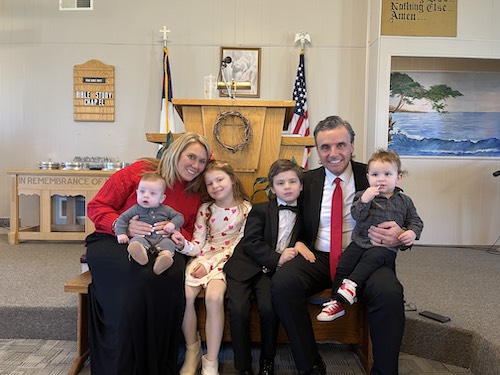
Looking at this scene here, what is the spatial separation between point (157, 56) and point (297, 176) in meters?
3.62

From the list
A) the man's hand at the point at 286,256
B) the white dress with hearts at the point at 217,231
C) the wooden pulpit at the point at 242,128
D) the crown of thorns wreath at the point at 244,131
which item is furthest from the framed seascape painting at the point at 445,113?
the man's hand at the point at 286,256

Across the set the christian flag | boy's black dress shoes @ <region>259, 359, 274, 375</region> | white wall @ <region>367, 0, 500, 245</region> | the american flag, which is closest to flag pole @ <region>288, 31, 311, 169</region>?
the american flag

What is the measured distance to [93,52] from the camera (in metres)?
5.05

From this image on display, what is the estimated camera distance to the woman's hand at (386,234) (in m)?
1.84

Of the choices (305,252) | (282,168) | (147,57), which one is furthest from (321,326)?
(147,57)

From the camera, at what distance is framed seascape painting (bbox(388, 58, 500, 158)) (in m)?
4.84

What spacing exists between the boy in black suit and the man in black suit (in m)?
0.06

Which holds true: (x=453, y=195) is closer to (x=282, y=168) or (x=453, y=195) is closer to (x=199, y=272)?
(x=282, y=168)

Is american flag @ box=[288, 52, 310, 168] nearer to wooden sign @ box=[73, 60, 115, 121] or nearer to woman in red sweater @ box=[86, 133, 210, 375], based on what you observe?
wooden sign @ box=[73, 60, 115, 121]

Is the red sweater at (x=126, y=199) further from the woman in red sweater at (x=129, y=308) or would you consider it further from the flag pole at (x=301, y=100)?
the flag pole at (x=301, y=100)

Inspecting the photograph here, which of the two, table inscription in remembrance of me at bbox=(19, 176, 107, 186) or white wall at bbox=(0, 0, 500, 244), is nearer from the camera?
table inscription in remembrance of me at bbox=(19, 176, 107, 186)

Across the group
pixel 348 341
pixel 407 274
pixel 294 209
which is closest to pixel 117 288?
pixel 294 209

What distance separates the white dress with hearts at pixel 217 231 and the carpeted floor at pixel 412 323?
537 mm

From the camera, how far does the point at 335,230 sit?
200 centimetres
